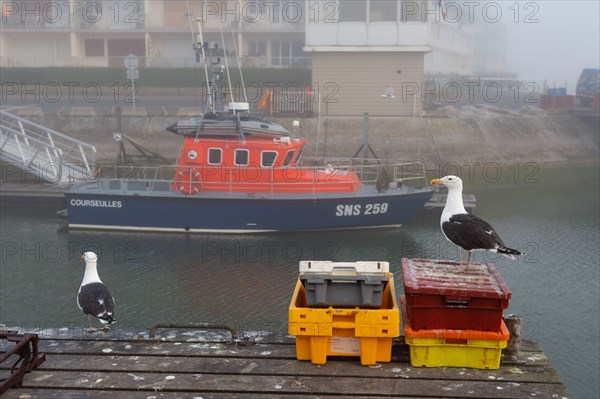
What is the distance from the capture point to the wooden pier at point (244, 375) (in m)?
5.70

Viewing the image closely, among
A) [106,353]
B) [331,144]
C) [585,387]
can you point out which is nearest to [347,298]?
[106,353]

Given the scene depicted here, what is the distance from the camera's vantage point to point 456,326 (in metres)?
6.23

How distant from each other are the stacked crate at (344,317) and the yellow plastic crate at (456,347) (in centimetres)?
22

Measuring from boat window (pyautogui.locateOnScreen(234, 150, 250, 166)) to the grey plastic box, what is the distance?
12067 mm

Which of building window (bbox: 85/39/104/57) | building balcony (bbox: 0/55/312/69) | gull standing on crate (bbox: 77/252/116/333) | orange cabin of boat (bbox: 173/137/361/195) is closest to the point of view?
gull standing on crate (bbox: 77/252/116/333)

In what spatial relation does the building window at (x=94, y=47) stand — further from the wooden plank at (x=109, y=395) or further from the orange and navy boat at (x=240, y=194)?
the wooden plank at (x=109, y=395)

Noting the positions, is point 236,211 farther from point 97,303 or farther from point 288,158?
point 97,303

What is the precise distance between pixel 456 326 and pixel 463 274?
2.44 feet

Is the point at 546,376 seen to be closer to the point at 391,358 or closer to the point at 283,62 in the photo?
the point at 391,358

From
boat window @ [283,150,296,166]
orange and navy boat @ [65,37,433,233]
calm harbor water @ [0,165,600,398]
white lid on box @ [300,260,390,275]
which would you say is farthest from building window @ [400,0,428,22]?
white lid on box @ [300,260,390,275]

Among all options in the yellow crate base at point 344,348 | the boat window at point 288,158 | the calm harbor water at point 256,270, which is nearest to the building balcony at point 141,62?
the calm harbor water at point 256,270

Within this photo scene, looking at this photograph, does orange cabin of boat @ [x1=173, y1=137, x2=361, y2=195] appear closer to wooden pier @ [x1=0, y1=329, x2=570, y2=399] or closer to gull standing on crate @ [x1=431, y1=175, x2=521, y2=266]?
gull standing on crate @ [x1=431, y1=175, x2=521, y2=266]

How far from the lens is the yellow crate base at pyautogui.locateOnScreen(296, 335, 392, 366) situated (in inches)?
244

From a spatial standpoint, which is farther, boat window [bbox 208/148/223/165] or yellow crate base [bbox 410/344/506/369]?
boat window [bbox 208/148/223/165]
